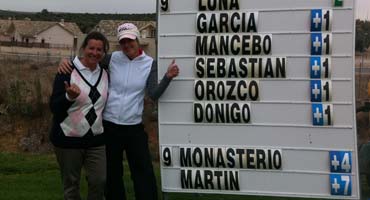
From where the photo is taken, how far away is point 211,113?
5.74 m

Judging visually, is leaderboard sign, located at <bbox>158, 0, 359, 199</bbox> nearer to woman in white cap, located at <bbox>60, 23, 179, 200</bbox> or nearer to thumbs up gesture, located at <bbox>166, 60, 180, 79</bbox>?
thumbs up gesture, located at <bbox>166, 60, 180, 79</bbox>

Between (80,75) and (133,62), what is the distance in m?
0.56

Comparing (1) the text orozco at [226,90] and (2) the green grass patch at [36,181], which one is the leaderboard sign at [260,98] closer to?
(1) the text orozco at [226,90]

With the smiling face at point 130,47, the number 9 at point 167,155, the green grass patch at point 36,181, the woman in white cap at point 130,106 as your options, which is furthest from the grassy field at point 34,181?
the smiling face at point 130,47

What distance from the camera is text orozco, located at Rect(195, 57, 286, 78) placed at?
5.52 meters

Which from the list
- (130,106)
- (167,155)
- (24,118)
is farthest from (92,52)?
(24,118)

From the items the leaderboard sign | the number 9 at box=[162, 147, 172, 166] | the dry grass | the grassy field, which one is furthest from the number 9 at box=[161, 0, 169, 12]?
the dry grass

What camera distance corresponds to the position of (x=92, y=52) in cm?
541

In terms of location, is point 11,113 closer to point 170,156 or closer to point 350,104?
point 170,156

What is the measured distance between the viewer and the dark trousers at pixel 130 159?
5715 millimetres

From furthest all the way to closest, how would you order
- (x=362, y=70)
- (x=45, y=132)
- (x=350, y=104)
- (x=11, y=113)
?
1. (x=11, y=113)
2. (x=45, y=132)
3. (x=362, y=70)
4. (x=350, y=104)

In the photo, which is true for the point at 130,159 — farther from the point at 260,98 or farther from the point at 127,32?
the point at 260,98

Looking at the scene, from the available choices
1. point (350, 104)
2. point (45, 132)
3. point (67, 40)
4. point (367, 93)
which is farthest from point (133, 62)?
point (67, 40)

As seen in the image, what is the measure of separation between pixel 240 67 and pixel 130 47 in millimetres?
1055
